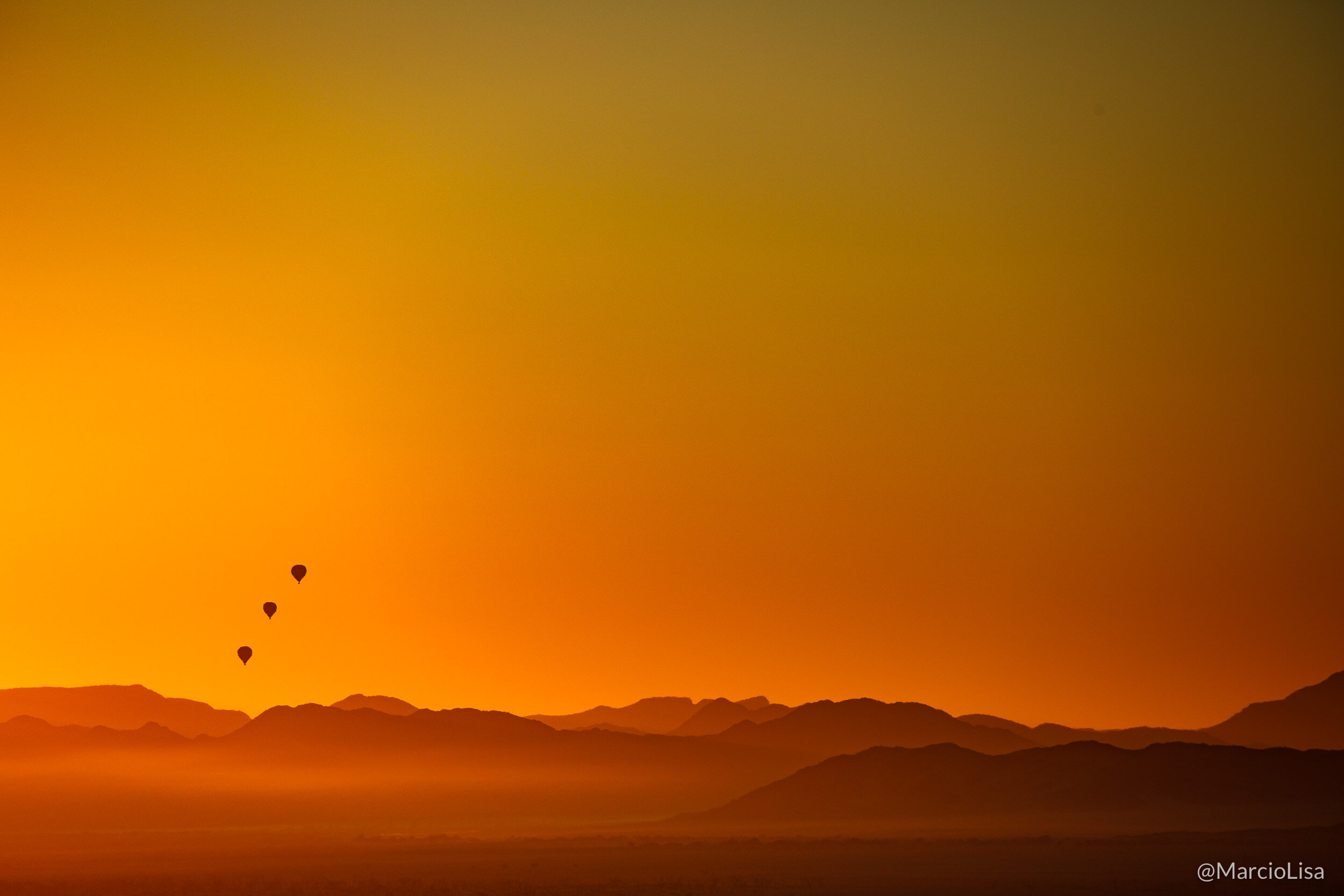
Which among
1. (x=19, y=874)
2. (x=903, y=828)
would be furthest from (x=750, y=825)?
(x=19, y=874)

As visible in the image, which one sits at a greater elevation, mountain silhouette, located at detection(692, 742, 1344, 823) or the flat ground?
mountain silhouette, located at detection(692, 742, 1344, 823)

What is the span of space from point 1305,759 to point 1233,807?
14310 millimetres

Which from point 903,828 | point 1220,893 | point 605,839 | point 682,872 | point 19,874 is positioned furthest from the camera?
point 903,828

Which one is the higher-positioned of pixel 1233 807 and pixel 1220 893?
pixel 1233 807

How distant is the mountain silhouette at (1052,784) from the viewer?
6594 inches

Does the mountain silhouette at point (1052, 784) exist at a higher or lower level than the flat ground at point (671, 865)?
higher

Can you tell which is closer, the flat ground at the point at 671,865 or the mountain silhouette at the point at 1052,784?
the flat ground at the point at 671,865

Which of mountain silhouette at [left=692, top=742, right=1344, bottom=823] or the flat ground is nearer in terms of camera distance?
the flat ground

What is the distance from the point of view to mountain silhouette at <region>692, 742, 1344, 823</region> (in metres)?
168

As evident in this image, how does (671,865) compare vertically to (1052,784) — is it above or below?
below

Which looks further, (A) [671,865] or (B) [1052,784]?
(B) [1052,784]

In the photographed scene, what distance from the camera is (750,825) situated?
16588 cm

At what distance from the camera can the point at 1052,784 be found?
17525 cm

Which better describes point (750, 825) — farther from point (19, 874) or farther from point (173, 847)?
point (19, 874)
